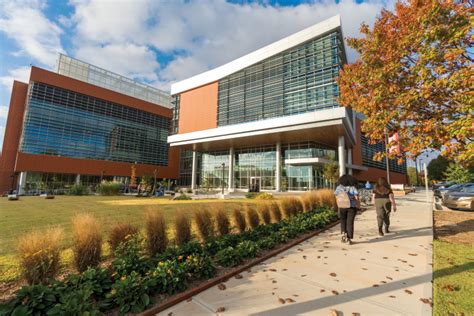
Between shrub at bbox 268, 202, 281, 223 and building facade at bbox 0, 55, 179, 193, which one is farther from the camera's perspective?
building facade at bbox 0, 55, 179, 193

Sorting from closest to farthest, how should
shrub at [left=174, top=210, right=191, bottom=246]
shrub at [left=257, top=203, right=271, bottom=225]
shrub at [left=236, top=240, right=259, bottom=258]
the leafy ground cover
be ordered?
the leafy ground cover < shrub at [left=236, top=240, right=259, bottom=258] < shrub at [left=174, top=210, right=191, bottom=246] < shrub at [left=257, top=203, right=271, bottom=225]

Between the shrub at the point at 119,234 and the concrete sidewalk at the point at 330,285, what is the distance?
190cm

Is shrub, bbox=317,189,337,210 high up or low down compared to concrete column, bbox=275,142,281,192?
down

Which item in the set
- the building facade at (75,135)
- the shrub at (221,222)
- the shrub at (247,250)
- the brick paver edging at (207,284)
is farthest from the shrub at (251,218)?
the building facade at (75,135)

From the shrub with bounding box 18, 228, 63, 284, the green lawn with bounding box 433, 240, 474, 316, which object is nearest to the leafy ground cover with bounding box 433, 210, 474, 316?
the green lawn with bounding box 433, 240, 474, 316

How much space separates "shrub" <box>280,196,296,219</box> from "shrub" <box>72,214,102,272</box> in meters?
6.75

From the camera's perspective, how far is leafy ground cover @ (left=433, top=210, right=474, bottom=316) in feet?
9.78

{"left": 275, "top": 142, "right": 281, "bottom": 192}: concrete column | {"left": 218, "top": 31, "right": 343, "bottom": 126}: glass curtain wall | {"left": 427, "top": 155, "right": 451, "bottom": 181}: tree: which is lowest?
{"left": 275, "top": 142, "right": 281, "bottom": 192}: concrete column

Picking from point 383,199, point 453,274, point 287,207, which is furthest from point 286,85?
point 453,274

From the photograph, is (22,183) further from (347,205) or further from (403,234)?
(403,234)

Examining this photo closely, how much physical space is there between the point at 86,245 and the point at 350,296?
14.3 feet

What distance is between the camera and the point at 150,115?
1957 inches

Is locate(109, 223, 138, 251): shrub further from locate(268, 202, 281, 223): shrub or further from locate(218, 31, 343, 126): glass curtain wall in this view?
locate(218, 31, 343, 126): glass curtain wall

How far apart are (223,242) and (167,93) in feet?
220
